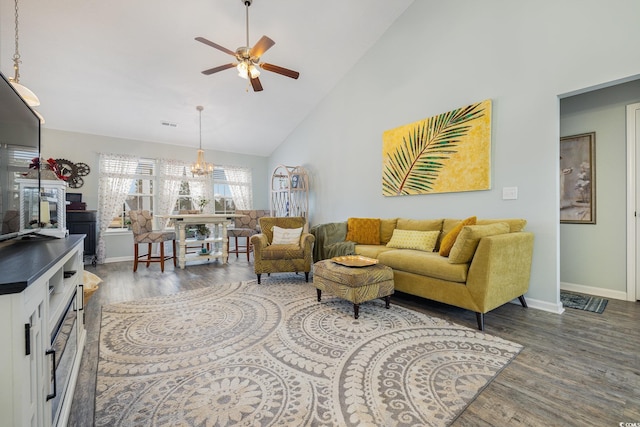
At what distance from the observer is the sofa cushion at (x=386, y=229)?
3.98m

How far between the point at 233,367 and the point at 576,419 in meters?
1.81

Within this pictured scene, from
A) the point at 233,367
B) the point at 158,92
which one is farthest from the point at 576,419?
the point at 158,92

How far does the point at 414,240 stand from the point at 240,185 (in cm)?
493

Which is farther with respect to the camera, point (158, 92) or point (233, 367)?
point (158, 92)

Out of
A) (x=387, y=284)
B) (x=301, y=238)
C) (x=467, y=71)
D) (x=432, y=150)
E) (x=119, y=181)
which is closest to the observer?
(x=387, y=284)

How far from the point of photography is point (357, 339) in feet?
6.91

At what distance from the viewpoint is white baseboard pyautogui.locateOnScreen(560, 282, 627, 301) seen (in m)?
2.96

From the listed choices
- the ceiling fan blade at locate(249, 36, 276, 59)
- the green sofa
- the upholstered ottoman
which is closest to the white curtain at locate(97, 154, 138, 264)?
the ceiling fan blade at locate(249, 36, 276, 59)

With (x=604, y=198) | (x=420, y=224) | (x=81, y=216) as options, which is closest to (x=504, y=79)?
(x=604, y=198)

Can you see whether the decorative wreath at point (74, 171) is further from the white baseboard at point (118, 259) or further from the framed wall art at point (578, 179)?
the framed wall art at point (578, 179)

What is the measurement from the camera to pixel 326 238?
4.11 m

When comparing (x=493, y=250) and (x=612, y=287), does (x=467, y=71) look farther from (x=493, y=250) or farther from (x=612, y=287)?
(x=612, y=287)

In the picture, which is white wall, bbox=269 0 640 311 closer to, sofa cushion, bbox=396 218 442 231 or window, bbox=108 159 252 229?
sofa cushion, bbox=396 218 442 231

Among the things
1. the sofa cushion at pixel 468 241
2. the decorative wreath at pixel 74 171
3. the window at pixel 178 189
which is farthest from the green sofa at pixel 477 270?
the decorative wreath at pixel 74 171
